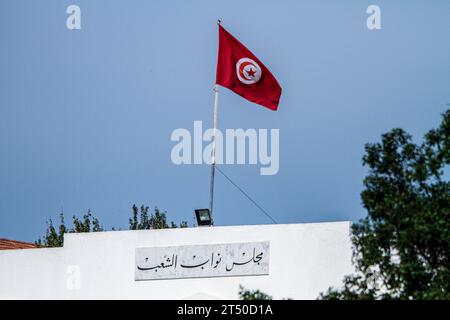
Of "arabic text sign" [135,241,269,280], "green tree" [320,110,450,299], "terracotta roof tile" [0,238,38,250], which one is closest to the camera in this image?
"green tree" [320,110,450,299]

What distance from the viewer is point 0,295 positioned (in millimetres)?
25094

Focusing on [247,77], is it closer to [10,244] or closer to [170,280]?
[170,280]

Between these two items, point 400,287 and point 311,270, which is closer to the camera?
point 400,287

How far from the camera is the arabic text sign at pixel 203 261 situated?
73.7 feet

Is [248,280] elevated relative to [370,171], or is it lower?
lower

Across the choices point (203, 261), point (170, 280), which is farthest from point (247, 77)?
point (170, 280)

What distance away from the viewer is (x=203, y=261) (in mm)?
22906

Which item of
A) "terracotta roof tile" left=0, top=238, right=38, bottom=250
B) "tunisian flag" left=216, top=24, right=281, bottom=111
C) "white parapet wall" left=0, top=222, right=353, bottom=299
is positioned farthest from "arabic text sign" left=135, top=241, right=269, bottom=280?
"terracotta roof tile" left=0, top=238, right=38, bottom=250

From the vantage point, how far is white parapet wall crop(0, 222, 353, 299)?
21891 millimetres

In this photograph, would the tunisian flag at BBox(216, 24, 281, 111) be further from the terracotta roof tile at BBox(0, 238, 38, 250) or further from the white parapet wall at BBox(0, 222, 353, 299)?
the terracotta roof tile at BBox(0, 238, 38, 250)

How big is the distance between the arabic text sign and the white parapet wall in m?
0.09
